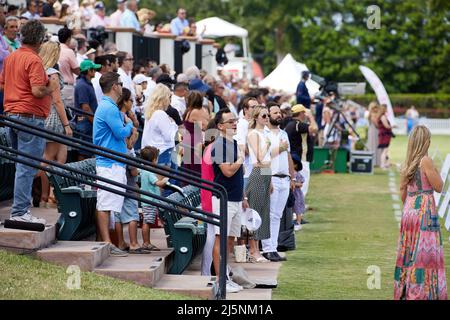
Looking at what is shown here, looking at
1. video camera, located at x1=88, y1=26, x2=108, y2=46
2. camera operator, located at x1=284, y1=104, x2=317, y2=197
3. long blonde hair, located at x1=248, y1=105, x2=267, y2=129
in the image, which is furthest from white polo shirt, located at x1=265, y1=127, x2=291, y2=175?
video camera, located at x1=88, y1=26, x2=108, y2=46

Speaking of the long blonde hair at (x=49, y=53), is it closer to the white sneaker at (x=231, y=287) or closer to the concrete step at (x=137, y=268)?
the concrete step at (x=137, y=268)

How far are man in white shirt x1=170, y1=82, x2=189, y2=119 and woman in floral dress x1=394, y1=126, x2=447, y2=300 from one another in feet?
21.4

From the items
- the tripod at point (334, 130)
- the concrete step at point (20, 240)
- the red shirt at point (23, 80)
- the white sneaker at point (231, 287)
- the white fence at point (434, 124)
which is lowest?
the white fence at point (434, 124)

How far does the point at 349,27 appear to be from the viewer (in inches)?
3666

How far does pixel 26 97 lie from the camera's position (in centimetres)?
1237

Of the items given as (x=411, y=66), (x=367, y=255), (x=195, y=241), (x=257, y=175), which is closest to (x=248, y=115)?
(x=257, y=175)

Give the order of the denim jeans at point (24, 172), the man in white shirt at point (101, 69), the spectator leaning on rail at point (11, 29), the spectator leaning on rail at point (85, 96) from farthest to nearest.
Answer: the man in white shirt at point (101, 69) < the spectator leaning on rail at point (85, 96) < the spectator leaning on rail at point (11, 29) < the denim jeans at point (24, 172)

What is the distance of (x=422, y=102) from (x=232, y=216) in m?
74.0

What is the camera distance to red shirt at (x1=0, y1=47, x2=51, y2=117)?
40.1 feet

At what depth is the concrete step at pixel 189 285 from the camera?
11759 millimetres

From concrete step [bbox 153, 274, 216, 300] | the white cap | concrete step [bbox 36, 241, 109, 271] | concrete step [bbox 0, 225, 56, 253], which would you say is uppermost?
concrete step [bbox 0, 225, 56, 253]

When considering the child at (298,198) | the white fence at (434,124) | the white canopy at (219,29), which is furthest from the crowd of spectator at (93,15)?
the white fence at (434,124)

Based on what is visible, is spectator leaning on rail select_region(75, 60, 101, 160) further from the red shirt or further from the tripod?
the tripod

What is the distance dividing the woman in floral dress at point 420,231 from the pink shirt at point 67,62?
253 inches
